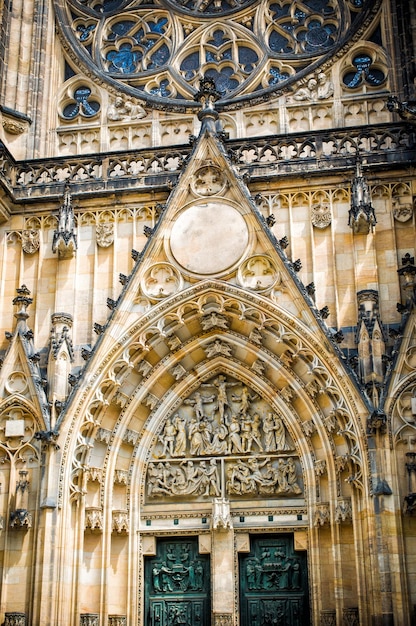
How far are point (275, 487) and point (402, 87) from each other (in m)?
6.94

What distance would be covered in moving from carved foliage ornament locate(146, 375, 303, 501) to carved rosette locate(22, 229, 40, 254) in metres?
3.43

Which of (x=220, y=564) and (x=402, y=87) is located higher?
(x=402, y=87)

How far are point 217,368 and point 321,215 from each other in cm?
284

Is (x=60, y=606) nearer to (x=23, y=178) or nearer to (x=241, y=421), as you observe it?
(x=241, y=421)

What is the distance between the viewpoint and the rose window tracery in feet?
56.3

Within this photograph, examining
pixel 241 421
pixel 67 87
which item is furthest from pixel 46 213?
pixel 241 421

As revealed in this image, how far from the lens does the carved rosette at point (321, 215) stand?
14.8 m

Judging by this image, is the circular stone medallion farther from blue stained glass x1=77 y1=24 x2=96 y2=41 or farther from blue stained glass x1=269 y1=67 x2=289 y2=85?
blue stained glass x1=77 y1=24 x2=96 y2=41

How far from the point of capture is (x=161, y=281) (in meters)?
14.9

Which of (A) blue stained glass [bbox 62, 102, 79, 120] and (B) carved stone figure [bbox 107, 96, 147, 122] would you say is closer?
(B) carved stone figure [bbox 107, 96, 147, 122]

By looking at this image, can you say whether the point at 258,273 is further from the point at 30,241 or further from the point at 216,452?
the point at 30,241

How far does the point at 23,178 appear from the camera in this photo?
632 inches

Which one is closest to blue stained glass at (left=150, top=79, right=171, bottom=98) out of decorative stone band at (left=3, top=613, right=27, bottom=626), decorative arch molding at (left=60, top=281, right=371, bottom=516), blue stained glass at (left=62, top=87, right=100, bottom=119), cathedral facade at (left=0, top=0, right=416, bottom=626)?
blue stained glass at (left=62, top=87, right=100, bottom=119)

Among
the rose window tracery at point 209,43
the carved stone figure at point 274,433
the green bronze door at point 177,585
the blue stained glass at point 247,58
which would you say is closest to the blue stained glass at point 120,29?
the rose window tracery at point 209,43
